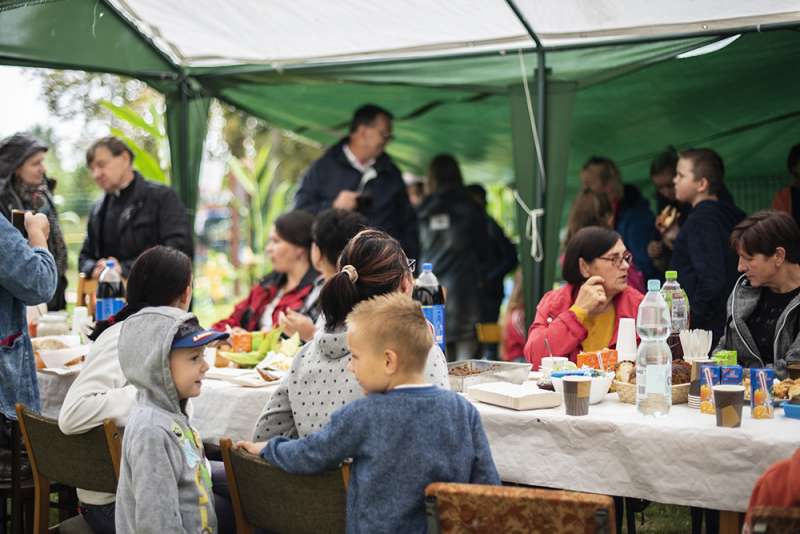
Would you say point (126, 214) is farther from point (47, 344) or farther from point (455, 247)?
point (455, 247)

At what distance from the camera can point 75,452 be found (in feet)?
9.21

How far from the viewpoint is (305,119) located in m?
7.18

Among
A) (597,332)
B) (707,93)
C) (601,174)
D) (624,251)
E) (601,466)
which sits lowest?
(601,466)

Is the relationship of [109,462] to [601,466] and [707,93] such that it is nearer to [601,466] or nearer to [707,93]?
[601,466]

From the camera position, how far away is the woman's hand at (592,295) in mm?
3664

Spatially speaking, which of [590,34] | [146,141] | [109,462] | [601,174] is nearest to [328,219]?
[109,462]

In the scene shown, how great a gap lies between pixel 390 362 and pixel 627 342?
132 cm

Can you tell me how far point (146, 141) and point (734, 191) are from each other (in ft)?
22.6

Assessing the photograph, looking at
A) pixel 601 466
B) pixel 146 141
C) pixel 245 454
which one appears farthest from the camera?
pixel 146 141

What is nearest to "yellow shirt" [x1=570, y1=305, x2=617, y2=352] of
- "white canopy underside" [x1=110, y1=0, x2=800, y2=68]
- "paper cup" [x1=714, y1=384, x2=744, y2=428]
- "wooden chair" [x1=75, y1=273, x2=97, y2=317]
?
"paper cup" [x1=714, y1=384, x2=744, y2=428]

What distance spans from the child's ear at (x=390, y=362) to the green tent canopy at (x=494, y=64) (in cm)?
285

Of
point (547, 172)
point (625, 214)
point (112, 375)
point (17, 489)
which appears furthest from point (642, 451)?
point (625, 214)

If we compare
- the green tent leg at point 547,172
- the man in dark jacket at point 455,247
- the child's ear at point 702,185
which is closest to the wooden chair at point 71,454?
the green tent leg at point 547,172

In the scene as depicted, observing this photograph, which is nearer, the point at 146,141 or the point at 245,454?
the point at 245,454
